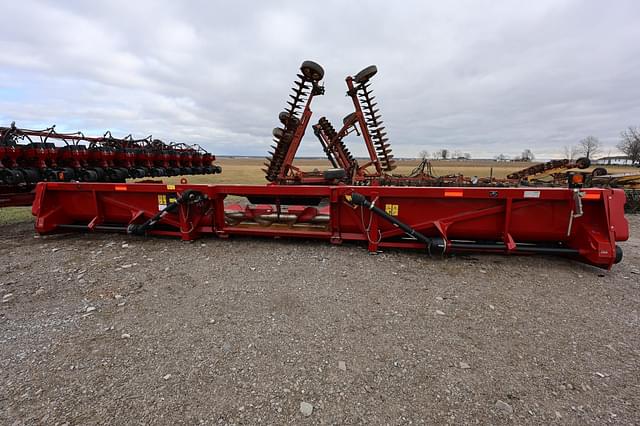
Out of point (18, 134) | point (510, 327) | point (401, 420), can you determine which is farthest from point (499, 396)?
point (18, 134)

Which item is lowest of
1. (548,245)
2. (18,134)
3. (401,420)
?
(401,420)

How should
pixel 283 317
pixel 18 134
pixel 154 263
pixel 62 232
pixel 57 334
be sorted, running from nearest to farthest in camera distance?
1. pixel 57 334
2. pixel 283 317
3. pixel 154 263
4. pixel 62 232
5. pixel 18 134

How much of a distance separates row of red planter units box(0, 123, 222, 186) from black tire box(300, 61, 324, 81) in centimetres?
537

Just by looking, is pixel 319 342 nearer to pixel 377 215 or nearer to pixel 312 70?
pixel 377 215

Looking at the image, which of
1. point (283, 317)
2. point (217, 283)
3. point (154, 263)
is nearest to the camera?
point (283, 317)

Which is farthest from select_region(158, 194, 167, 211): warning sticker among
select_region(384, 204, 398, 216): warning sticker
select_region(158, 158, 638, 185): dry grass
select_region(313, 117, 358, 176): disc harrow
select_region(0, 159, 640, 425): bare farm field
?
select_region(158, 158, 638, 185): dry grass

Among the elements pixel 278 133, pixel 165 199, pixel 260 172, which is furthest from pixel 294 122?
pixel 260 172

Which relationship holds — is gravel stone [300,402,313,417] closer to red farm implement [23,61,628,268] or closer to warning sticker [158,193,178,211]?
red farm implement [23,61,628,268]

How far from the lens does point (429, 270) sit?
3525 mm

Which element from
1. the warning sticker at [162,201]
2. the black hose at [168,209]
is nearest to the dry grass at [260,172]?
the black hose at [168,209]

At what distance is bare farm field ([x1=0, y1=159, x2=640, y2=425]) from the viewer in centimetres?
169

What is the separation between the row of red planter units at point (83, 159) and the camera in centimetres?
686

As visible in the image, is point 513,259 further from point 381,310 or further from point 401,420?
point 401,420

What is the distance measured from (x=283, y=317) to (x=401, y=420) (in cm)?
123
